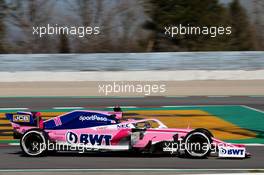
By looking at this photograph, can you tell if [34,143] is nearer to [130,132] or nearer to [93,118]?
[93,118]

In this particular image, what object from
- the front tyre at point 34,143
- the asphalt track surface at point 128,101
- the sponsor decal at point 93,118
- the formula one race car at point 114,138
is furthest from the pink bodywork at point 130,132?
the asphalt track surface at point 128,101

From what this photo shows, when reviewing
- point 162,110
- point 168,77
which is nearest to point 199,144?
point 162,110

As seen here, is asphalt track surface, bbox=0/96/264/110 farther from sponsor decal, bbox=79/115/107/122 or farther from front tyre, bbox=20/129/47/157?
sponsor decal, bbox=79/115/107/122

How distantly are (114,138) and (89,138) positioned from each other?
0.43 m

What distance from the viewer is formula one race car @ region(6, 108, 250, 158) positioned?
33.6 feet

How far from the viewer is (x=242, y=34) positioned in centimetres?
3241

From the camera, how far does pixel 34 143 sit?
34.8 ft

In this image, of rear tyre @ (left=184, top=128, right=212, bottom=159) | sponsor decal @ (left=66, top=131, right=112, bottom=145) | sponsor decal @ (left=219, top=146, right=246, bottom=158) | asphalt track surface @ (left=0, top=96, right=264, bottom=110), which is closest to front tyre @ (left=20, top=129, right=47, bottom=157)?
sponsor decal @ (left=66, top=131, right=112, bottom=145)

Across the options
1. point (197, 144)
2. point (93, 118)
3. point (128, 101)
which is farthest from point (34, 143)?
point (128, 101)

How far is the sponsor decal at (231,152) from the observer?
1030cm

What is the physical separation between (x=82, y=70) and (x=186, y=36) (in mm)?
8724

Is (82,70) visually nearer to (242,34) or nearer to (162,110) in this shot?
(162,110)

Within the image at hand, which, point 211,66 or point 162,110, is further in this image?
point 211,66

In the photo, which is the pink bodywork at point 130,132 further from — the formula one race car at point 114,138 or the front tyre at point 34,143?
the front tyre at point 34,143
